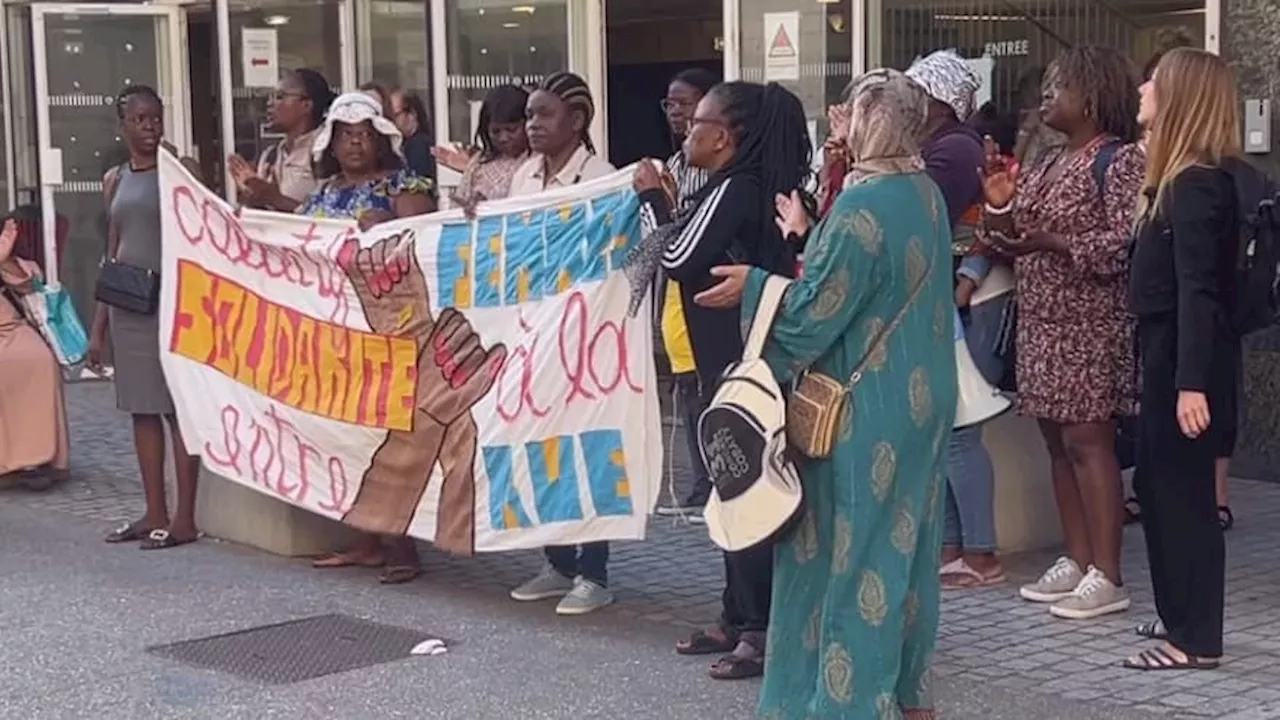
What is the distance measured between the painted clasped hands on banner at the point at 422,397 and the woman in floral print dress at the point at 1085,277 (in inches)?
72.1

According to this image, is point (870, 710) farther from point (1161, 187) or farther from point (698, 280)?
point (1161, 187)

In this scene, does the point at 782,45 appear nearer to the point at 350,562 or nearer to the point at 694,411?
the point at 350,562

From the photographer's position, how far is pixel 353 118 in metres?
7.01

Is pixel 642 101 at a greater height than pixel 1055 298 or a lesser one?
greater

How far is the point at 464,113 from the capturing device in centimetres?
1253

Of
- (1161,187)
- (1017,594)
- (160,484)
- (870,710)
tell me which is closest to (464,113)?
(160,484)

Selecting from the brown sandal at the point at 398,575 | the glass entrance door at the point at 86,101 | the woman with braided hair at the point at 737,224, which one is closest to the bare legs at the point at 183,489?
the brown sandal at the point at 398,575

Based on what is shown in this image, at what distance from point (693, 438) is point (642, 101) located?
749cm

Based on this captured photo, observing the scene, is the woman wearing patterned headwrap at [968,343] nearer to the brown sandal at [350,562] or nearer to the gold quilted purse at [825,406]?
the gold quilted purse at [825,406]

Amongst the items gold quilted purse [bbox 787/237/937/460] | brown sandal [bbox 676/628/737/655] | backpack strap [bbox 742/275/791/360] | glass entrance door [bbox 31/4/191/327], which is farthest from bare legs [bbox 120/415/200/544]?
glass entrance door [bbox 31/4/191/327]

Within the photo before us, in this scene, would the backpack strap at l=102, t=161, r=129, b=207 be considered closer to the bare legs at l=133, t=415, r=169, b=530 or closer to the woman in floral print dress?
the bare legs at l=133, t=415, r=169, b=530

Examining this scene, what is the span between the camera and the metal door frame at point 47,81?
13906 mm

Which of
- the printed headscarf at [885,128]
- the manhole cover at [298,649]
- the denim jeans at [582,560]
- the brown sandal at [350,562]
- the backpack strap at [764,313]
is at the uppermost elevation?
the printed headscarf at [885,128]

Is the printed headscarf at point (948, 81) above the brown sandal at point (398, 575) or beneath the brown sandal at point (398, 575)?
above
